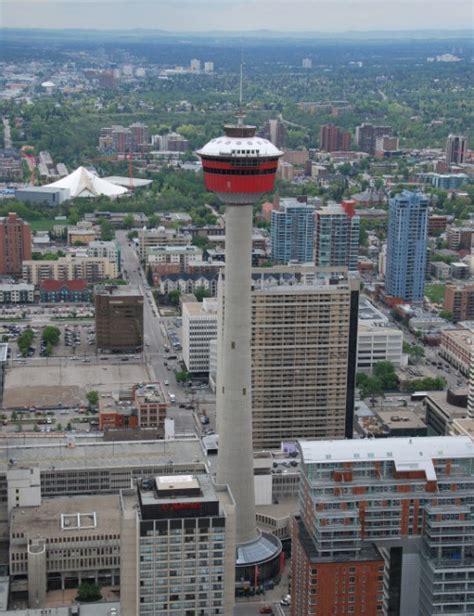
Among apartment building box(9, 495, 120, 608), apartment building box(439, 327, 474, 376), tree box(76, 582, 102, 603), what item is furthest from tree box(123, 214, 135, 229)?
tree box(76, 582, 102, 603)

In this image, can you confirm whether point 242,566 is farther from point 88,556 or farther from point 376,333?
point 376,333

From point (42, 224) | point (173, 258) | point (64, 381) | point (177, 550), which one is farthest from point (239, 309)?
point (42, 224)

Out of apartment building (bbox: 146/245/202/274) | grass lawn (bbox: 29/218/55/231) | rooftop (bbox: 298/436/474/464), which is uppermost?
rooftop (bbox: 298/436/474/464)

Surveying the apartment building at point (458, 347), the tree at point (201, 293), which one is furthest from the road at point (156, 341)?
the apartment building at point (458, 347)

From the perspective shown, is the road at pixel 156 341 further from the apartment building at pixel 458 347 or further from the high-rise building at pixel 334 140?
the high-rise building at pixel 334 140

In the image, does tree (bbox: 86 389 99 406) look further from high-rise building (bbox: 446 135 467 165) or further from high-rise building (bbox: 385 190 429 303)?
high-rise building (bbox: 446 135 467 165)

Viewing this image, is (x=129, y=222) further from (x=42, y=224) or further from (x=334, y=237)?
(x=334, y=237)
